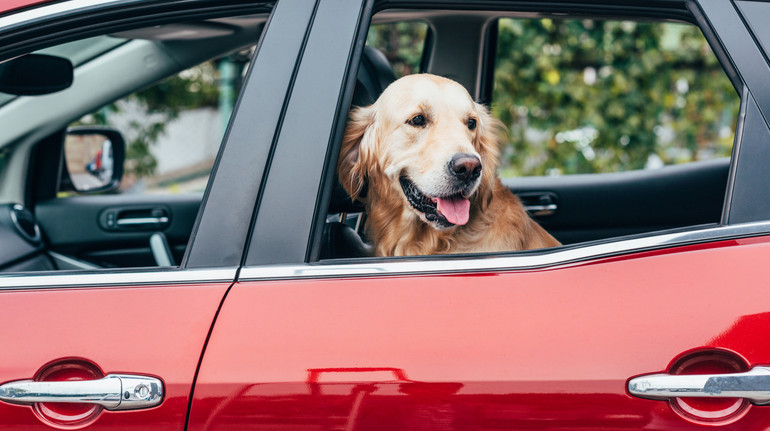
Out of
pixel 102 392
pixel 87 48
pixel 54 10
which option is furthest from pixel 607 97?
pixel 102 392

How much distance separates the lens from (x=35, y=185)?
272 centimetres

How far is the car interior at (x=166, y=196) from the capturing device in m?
2.41

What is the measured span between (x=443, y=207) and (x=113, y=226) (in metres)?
1.37

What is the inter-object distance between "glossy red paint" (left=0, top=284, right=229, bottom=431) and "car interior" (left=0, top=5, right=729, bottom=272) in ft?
2.79

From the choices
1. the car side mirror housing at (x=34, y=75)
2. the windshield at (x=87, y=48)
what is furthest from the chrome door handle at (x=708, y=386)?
the windshield at (x=87, y=48)

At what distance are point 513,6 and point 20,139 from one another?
182cm

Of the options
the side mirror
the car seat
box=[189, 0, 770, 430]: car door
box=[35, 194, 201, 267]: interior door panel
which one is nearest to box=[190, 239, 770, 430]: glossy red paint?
box=[189, 0, 770, 430]: car door

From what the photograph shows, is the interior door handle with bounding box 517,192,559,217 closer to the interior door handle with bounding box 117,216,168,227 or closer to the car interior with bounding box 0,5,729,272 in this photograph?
the car interior with bounding box 0,5,729,272

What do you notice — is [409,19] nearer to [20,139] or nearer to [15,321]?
[20,139]

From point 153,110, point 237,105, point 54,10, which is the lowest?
point 237,105

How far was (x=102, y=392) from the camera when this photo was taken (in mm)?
1154

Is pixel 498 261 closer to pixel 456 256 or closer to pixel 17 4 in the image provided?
pixel 456 256

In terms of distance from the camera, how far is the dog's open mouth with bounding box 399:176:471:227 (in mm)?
1999

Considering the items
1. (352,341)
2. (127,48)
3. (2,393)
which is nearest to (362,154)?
(127,48)
